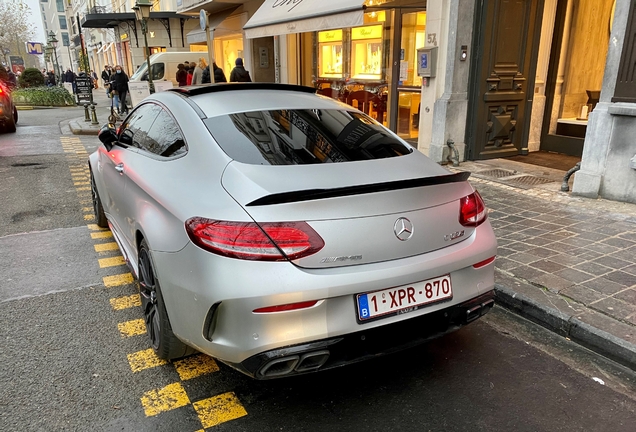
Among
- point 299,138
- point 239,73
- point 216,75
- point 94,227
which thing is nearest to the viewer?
point 299,138

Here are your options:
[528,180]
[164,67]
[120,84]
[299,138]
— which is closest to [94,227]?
[299,138]

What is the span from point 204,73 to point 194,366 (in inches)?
540

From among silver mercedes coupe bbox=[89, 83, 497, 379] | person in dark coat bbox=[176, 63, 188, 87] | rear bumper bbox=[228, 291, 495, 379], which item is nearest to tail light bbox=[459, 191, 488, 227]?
silver mercedes coupe bbox=[89, 83, 497, 379]

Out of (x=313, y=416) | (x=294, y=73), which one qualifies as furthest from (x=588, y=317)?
(x=294, y=73)

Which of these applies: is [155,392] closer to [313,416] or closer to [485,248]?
[313,416]

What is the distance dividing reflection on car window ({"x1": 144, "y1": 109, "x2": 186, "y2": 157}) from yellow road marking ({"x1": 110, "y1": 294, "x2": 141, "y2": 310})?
124 cm

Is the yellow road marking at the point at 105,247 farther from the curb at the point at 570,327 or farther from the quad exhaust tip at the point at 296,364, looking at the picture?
the curb at the point at 570,327

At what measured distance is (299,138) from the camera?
2930mm

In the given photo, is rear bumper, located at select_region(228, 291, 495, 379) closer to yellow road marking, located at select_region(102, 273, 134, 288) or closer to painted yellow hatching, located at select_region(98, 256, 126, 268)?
yellow road marking, located at select_region(102, 273, 134, 288)

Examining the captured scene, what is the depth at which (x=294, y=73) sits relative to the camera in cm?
1516

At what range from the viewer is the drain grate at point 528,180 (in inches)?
268

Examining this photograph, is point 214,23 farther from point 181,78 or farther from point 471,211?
point 471,211

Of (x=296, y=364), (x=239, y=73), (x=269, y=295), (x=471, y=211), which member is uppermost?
(x=239, y=73)

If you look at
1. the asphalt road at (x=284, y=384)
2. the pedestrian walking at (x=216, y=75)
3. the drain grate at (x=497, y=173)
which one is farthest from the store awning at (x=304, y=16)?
the asphalt road at (x=284, y=384)
